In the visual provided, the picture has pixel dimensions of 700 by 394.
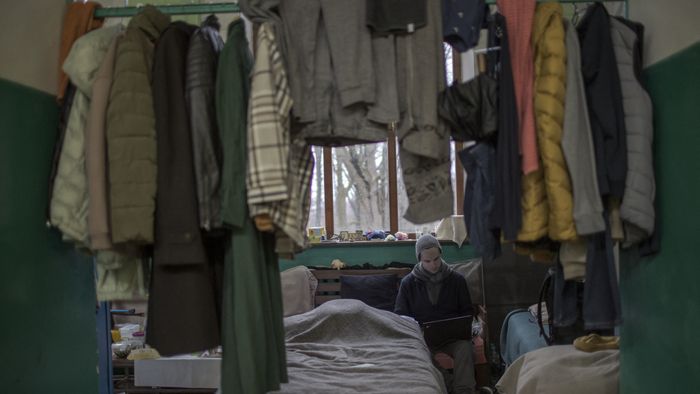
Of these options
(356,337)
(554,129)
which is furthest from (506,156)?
(356,337)

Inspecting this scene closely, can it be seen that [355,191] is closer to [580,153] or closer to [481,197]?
[481,197]

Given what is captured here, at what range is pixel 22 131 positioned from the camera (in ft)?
5.43

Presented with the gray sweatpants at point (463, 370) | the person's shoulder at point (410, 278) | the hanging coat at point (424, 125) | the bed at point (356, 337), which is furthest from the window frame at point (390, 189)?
the hanging coat at point (424, 125)

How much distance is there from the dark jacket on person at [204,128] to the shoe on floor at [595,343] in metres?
2.28

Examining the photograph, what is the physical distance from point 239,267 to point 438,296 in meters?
2.95

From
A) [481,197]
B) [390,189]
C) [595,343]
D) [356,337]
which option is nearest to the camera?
[481,197]

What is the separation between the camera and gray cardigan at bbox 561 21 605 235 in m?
1.49

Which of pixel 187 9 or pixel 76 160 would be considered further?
pixel 187 9

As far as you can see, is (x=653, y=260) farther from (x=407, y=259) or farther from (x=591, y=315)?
(x=407, y=259)

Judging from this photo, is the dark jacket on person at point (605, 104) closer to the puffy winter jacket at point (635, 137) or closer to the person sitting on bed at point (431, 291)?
the puffy winter jacket at point (635, 137)

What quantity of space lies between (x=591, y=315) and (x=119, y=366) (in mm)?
2911

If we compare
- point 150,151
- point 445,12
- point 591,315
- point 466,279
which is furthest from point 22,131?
point 466,279

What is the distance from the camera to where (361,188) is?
203 inches

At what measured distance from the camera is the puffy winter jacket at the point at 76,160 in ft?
5.17
